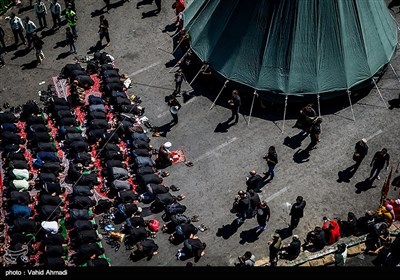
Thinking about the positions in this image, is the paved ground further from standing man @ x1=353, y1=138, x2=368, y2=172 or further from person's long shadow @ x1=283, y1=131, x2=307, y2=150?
standing man @ x1=353, y1=138, x2=368, y2=172

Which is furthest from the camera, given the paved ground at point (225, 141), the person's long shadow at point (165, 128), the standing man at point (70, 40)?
the standing man at point (70, 40)

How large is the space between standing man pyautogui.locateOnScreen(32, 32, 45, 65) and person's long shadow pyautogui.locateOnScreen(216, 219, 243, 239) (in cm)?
1366

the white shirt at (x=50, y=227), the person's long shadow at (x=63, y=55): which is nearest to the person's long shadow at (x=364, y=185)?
the white shirt at (x=50, y=227)

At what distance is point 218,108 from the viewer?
109ft

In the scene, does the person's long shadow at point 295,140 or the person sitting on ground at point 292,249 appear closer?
the person sitting on ground at point 292,249

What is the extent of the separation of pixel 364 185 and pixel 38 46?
1705 cm

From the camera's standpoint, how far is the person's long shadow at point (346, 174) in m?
30.0

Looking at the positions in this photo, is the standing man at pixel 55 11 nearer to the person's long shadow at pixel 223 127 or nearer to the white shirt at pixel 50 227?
the person's long shadow at pixel 223 127

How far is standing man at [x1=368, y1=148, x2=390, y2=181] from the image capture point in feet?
94.5

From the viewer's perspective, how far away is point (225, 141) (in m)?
31.8

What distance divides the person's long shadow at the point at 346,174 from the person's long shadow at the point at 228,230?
4.88 metres

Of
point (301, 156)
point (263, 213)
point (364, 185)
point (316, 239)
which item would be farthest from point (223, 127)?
point (316, 239)

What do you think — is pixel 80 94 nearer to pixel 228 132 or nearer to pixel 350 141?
pixel 228 132

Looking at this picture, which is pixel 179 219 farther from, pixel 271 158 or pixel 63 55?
pixel 63 55
